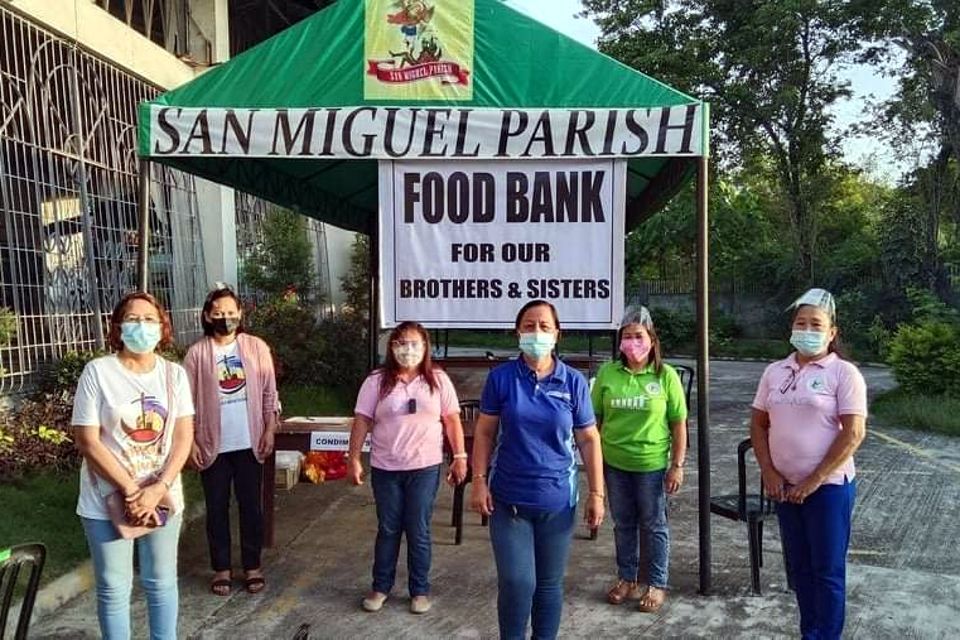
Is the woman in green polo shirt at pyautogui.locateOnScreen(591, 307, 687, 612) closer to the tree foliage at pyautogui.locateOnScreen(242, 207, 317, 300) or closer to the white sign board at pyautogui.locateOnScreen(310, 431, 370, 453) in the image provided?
the white sign board at pyautogui.locateOnScreen(310, 431, 370, 453)

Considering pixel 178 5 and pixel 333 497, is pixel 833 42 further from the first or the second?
pixel 333 497

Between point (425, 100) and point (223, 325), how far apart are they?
5.70ft

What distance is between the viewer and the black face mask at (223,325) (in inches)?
180

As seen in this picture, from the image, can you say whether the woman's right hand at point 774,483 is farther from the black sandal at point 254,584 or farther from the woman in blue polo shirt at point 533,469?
the black sandal at point 254,584

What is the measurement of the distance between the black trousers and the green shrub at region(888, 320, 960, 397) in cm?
992

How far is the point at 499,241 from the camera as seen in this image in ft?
16.8

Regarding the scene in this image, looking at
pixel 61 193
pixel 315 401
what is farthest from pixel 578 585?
pixel 61 193

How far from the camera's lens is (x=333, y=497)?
676 centimetres

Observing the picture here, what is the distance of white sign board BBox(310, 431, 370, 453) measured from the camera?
18.1ft

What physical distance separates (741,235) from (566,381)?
22.9 meters

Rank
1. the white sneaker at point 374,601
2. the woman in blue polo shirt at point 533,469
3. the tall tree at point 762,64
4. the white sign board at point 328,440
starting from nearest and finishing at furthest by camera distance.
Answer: the woman in blue polo shirt at point 533,469, the white sneaker at point 374,601, the white sign board at point 328,440, the tall tree at point 762,64

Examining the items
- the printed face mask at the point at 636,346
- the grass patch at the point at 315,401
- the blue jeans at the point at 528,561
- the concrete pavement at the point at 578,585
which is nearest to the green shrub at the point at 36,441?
the concrete pavement at the point at 578,585

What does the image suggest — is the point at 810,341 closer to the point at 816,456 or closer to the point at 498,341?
the point at 816,456

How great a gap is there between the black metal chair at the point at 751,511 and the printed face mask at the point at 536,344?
1592 millimetres
